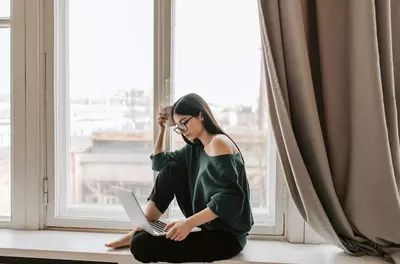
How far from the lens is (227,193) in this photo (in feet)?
4.45

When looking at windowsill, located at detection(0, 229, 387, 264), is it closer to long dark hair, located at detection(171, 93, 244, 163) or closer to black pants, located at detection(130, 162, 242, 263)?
black pants, located at detection(130, 162, 242, 263)

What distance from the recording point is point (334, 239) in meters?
1.41

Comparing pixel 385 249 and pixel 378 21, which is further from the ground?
pixel 378 21

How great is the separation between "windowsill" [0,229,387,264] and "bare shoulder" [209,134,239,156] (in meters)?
0.34

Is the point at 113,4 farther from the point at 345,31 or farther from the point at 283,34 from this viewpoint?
the point at 345,31

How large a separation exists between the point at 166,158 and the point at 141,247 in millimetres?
302

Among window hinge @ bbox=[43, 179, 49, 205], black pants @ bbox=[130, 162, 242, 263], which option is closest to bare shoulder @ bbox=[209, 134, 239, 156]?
black pants @ bbox=[130, 162, 242, 263]

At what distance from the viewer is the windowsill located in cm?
143

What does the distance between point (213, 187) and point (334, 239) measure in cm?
41

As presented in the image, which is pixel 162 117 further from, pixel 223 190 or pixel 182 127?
pixel 223 190

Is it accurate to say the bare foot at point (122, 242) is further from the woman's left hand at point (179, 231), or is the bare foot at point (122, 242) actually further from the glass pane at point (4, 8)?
the glass pane at point (4, 8)

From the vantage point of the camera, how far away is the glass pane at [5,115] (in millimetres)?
1704

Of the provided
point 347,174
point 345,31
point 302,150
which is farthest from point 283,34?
point 347,174

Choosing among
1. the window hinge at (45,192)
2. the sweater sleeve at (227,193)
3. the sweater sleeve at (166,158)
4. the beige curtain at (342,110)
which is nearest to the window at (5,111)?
the window hinge at (45,192)
